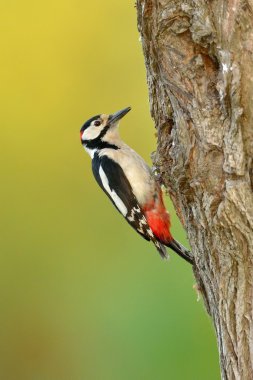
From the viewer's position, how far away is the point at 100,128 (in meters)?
4.92

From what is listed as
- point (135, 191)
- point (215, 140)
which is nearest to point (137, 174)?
point (135, 191)

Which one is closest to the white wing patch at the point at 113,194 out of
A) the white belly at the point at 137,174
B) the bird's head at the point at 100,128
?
the white belly at the point at 137,174

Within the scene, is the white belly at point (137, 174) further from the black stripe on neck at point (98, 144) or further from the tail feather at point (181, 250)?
the tail feather at point (181, 250)

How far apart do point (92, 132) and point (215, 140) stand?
2091 millimetres

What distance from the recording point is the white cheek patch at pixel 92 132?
4920 mm

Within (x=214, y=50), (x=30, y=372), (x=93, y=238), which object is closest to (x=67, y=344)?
(x=30, y=372)

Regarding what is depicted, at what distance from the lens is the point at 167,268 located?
6441 mm

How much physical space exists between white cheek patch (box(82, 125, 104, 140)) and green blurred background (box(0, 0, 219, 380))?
213 cm

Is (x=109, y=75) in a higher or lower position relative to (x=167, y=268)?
higher

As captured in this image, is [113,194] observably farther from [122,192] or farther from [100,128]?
[100,128]

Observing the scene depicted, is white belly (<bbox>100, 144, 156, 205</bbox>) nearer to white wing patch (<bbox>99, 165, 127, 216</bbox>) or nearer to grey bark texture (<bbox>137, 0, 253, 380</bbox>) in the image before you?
white wing patch (<bbox>99, 165, 127, 216</bbox>)

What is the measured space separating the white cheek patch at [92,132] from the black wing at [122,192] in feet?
0.87

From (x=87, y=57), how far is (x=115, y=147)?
11.0ft

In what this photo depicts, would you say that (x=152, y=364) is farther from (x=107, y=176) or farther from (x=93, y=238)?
(x=107, y=176)
